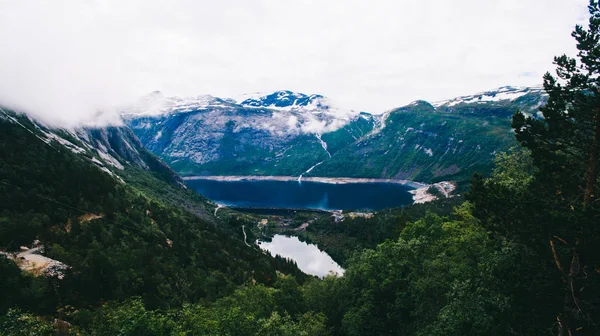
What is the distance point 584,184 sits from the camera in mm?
18531

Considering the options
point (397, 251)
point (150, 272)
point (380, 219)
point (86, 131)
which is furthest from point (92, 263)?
point (86, 131)

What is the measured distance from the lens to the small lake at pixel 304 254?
128062 millimetres

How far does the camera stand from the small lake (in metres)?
128

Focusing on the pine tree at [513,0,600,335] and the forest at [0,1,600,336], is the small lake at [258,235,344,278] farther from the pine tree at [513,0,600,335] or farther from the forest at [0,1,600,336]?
the pine tree at [513,0,600,335]

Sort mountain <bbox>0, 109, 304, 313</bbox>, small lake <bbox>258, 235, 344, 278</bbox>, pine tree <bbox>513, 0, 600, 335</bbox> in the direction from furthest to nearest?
small lake <bbox>258, 235, 344, 278</bbox>
mountain <bbox>0, 109, 304, 313</bbox>
pine tree <bbox>513, 0, 600, 335</bbox>

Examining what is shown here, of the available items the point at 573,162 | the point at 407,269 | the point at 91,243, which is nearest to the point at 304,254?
the point at 91,243

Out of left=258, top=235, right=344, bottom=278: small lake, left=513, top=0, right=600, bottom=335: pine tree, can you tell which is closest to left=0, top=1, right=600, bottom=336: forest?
left=513, top=0, right=600, bottom=335: pine tree

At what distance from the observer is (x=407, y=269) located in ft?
113

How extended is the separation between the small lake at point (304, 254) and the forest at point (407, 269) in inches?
2254

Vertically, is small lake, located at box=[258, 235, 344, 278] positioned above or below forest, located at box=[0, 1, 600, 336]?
below

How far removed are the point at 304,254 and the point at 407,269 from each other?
11989cm

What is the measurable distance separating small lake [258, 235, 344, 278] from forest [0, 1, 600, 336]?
57.2 m

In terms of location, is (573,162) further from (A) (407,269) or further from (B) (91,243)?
(B) (91,243)

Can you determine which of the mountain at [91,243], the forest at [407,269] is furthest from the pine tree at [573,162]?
the mountain at [91,243]
